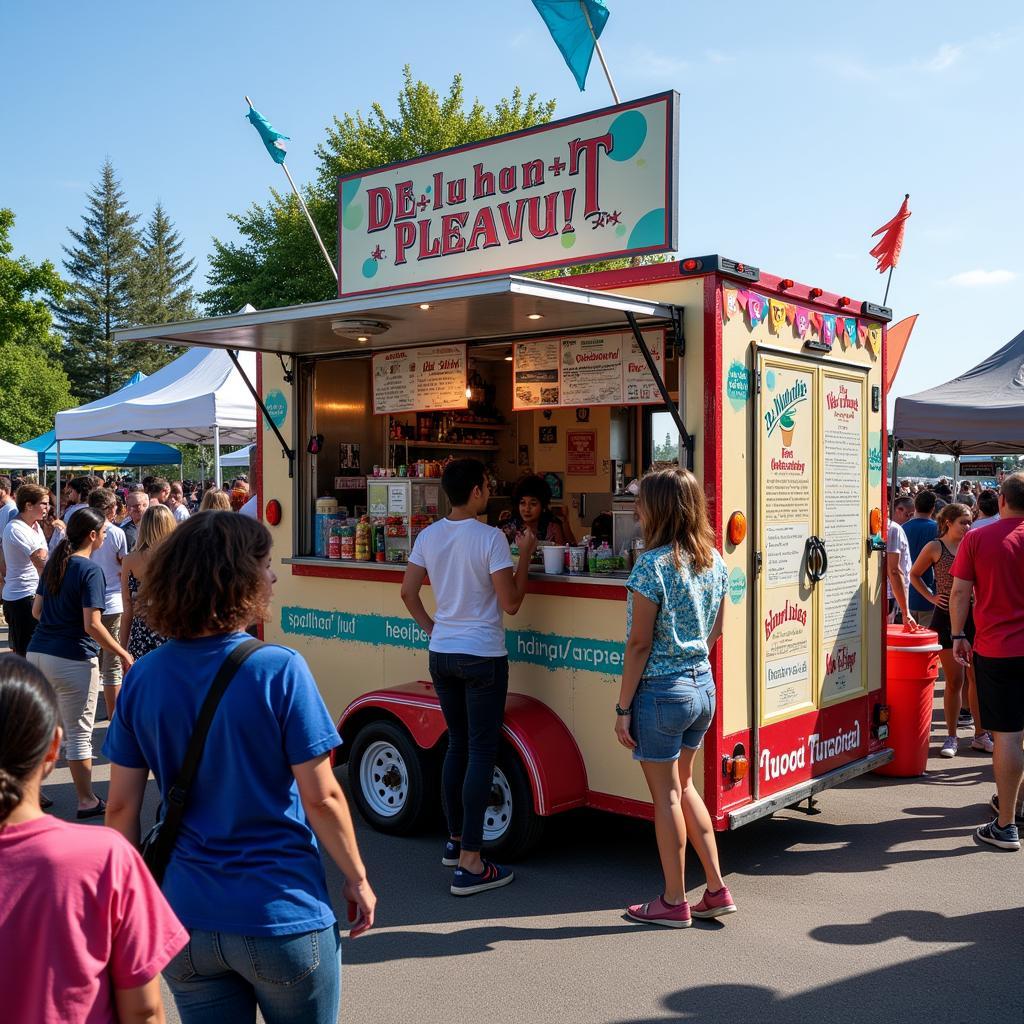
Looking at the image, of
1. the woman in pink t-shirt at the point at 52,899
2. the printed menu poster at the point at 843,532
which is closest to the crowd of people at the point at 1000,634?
the printed menu poster at the point at 843,532

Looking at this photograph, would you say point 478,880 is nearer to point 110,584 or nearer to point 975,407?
point 110,584

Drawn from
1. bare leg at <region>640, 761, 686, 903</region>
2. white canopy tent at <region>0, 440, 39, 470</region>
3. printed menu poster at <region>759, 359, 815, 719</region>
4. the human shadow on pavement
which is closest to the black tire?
bare leg at <region>640, 761, 686, 903</region>

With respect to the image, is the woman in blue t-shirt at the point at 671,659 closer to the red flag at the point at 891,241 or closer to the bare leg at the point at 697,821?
the bare leg at the point at 697,821

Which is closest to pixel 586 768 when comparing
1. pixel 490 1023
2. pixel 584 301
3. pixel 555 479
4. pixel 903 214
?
pixel 490 1023

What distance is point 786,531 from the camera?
5359mm

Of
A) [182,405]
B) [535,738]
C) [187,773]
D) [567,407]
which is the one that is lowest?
[535,738]

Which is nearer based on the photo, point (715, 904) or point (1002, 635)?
point (715, 904)

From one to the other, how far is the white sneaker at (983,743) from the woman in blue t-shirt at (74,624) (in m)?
5.94

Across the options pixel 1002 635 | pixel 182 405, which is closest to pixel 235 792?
pixel 1002 635

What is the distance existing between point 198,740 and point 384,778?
3.77 metres

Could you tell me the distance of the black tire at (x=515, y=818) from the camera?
516cm

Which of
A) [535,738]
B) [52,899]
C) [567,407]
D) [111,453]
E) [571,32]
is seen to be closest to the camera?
[52,899]

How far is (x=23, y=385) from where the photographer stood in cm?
4606

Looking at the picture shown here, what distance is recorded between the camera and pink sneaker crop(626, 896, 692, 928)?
446 centimetres
